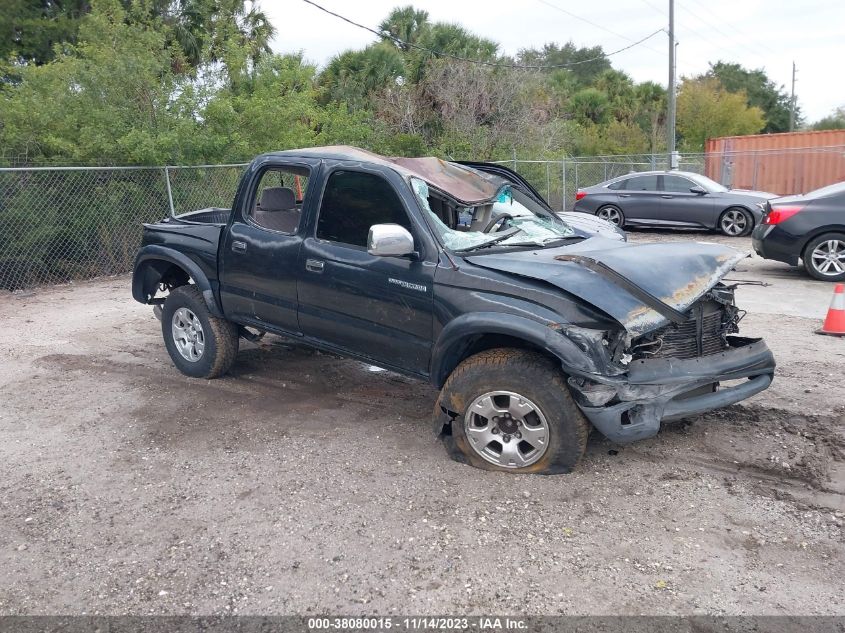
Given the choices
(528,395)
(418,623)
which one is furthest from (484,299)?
(418,623)

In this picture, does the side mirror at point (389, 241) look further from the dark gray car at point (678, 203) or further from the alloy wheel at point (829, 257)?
the dark gray car at point (678, 203)

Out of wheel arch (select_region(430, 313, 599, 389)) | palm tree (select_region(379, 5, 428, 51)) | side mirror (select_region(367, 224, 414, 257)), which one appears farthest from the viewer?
palm tree (select_region(379, 5, 428, 51))

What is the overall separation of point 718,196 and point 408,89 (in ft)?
38.0

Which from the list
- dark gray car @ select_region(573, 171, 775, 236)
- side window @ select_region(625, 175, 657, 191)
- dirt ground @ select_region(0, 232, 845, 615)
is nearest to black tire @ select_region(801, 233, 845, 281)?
dirt ground @ select_region(0, 232, 845, 615)

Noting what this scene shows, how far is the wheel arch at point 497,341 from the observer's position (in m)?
3.89

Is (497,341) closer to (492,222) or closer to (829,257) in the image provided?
(492,222)

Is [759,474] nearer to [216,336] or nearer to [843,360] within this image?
[843,360]

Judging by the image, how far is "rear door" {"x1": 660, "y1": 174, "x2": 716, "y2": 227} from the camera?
15359 mm

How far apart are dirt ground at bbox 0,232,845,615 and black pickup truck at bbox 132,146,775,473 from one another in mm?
425

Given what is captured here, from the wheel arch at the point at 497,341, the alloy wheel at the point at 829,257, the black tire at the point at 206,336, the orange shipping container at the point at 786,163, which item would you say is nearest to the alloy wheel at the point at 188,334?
the black tire at the point at 206,336

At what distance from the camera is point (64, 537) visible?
3.78 metres

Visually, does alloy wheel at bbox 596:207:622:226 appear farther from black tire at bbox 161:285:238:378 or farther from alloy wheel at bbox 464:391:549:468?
alloy wheel at bbox 464:391:549:468

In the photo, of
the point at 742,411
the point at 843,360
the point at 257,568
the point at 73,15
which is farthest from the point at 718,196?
the point at 73,15

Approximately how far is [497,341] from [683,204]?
12.5m
